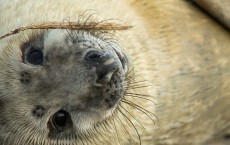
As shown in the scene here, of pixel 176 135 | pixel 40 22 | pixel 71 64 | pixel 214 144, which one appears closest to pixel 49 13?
pixel 40 22

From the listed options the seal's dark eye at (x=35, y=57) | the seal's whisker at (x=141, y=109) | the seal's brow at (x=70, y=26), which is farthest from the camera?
the seal's whisker at (x=141, y=109)

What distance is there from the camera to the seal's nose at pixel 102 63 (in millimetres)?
3424

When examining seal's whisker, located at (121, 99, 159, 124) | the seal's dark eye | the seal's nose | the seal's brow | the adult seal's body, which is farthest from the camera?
seal's whisker, located at (121, 99, 159, 124)

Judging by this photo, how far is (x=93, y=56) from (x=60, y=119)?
472mm

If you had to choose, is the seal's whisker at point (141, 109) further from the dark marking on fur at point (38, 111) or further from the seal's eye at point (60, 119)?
the dark marking on fur at point (38, 111)

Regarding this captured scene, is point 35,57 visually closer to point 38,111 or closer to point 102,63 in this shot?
point 38,111

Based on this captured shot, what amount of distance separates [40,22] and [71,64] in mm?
579

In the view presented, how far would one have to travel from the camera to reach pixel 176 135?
14.8 feet

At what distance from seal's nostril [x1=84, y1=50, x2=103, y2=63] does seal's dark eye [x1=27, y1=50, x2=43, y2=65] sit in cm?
33

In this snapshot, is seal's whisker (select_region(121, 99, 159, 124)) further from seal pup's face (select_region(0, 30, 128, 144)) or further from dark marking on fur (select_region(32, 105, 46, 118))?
dark marking on fur (select_region(32, 105, 46, 118))

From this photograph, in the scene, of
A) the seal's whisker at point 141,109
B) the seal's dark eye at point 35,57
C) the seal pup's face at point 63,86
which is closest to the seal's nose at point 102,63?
the seal pup's face at point 63,86

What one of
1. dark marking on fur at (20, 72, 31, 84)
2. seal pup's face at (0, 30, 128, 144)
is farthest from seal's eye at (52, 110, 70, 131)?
dark marking on fur at (20, 72, 31, 84)

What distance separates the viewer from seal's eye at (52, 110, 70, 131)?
3.62m

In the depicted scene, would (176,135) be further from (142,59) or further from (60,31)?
(60,31)
